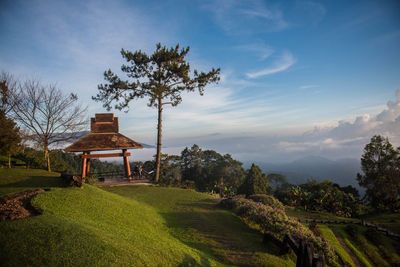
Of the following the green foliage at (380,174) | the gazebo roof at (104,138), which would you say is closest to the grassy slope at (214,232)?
the gazebo roof at (104,138)

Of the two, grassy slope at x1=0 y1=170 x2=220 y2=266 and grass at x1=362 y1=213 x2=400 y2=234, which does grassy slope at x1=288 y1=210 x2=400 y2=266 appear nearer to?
grass at x1=362 y1=213 x2=400 y2=234

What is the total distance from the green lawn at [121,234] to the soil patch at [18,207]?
9.9 inches

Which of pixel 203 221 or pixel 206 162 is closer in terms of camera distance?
pixel 203 221

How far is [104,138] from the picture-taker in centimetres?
1805

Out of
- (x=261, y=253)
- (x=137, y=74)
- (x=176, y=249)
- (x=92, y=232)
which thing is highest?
(x=137, y=74)

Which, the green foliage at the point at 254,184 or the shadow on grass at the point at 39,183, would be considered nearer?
the shadow on grass at the point at 39,183

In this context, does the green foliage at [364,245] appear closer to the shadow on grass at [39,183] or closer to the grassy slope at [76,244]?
the grassy slope at [76,244]

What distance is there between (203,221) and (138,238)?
4.19 metres

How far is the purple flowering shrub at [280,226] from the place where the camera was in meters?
7.08

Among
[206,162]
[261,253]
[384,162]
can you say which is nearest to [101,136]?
[261,253]

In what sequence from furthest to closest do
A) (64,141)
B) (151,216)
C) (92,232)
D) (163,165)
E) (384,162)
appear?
(163,165) → (384,162) → (64,141) → (151,216) → (92,232)

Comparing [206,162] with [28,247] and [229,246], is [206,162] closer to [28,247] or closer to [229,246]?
[229,246]

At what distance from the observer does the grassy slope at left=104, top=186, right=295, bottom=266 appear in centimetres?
648

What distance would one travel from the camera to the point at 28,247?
12.7ft
